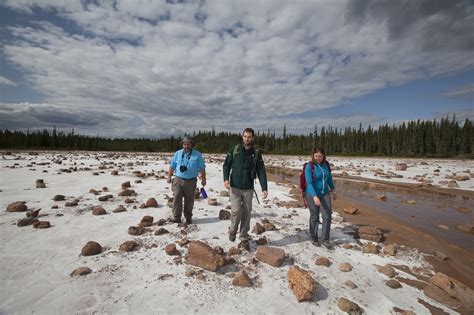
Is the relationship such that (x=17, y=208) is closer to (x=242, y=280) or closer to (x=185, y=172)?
(x=185, y=172)

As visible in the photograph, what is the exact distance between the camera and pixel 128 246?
4.94 metres

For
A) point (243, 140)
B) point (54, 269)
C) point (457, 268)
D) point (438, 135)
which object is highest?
point (438, 135)

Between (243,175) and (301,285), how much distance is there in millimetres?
2433

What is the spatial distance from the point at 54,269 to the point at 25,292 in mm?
643

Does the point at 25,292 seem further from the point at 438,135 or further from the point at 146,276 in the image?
the point at 438,135

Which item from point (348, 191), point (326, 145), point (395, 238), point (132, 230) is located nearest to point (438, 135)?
point (326, 145)

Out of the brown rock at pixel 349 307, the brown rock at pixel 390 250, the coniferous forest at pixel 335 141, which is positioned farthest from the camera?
the coniferous forest at pixel 335 141

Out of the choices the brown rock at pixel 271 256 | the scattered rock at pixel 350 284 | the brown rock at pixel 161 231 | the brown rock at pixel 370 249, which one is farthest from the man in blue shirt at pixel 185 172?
the brown rock at pixel 370 249

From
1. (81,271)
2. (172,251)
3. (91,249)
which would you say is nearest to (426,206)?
(172,251)

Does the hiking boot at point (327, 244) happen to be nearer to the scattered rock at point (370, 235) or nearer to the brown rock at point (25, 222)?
the scattered rock at point (370, 235)

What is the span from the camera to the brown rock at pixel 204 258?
4.30 m

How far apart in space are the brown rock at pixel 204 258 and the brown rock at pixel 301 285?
50.4 inches

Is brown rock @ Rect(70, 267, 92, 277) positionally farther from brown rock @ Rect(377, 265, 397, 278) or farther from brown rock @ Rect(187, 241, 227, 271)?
brown rock @ Rect(377, 265, 397, 278)

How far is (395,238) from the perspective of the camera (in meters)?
6.74
